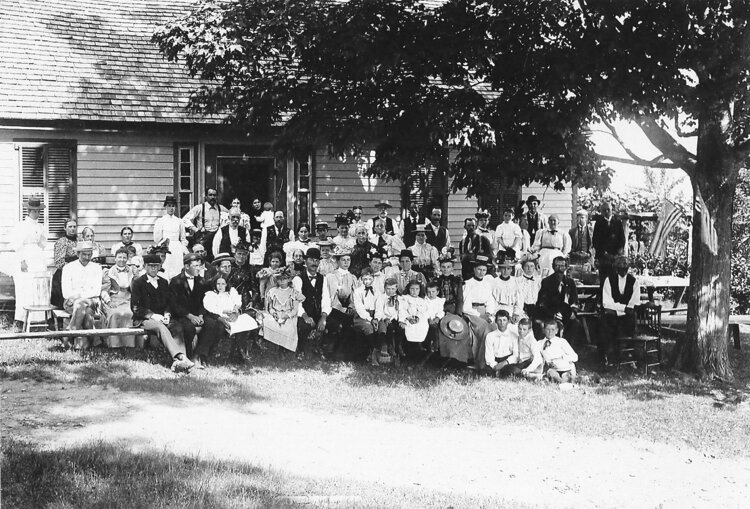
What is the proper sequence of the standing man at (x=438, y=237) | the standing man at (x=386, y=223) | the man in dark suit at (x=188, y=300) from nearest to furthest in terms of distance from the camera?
the man in dark suit at (x=188, y=300) → the standing man at (x=386, y=223) → the standing man at (x=438, y=237)

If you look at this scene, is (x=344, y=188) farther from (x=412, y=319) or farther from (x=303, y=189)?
(x=412, y=319)

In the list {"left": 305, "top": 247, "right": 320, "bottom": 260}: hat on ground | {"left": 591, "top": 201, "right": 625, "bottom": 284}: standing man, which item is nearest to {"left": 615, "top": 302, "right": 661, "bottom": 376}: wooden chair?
{"left": 591, "top": 201, "right": 625, "bottom": 284}: standing man

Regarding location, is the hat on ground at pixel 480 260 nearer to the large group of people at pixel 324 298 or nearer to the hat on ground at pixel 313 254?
the large group of people at pixel 324 298

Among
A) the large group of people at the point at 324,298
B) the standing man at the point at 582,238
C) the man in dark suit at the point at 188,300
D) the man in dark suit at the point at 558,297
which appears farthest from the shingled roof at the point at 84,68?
the standing man at the point at 582,238

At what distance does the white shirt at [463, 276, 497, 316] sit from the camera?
1285 cm

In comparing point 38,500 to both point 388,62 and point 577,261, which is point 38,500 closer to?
point 388,62

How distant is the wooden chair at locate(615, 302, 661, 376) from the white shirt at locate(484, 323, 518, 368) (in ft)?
6.52

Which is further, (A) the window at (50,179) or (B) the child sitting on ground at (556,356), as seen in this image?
(A) the window at (50,179)

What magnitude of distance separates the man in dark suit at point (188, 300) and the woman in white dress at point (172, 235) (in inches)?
102

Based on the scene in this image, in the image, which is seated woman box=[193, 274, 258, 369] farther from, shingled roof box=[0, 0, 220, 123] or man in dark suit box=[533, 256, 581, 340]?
shingled roof box=[0, 0, 220, 123]

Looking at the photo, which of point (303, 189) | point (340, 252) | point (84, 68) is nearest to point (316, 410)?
point (340, 252)

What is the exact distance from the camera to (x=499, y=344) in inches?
461

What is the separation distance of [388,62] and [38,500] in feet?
24.6

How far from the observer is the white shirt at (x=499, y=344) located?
1166 centimetres
